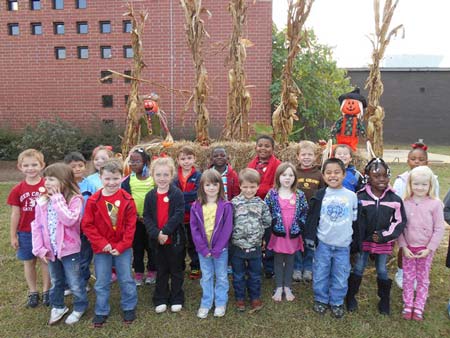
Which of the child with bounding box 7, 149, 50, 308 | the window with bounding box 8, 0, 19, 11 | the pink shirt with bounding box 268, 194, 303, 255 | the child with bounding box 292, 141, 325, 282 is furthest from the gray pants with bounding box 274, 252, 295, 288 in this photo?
the window with bounding box 8, 0, 19, 11

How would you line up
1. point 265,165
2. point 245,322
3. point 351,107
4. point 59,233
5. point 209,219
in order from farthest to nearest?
point 351,107
point 265,165
point 209,219
point 245,322
point 59,233

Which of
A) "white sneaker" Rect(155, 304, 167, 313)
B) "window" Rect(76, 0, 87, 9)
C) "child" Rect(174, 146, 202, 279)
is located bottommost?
"white sneaker" Rect(155, 304, 167, 313)

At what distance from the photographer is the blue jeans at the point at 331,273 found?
9.89 feet

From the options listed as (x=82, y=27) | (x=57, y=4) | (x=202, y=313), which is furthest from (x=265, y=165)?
(x=57, y=4)

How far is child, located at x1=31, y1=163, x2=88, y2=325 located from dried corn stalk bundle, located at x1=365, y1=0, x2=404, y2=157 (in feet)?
12.5

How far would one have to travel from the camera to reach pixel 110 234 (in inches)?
113

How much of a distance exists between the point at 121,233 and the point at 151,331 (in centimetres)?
89

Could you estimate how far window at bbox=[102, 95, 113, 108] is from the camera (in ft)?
35.0

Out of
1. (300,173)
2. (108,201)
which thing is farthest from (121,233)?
(300,173)

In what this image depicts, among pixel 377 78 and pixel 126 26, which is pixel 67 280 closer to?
pixel 377 78

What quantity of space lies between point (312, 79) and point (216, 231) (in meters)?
8.54

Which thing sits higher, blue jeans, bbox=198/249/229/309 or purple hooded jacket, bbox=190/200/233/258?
purple hooded jacket, bbox=190/200/233/258

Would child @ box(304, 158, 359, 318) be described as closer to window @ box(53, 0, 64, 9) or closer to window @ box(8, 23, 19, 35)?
window @ box(53, 0, 64, 9)

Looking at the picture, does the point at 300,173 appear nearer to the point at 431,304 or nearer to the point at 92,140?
the point at 431,304
